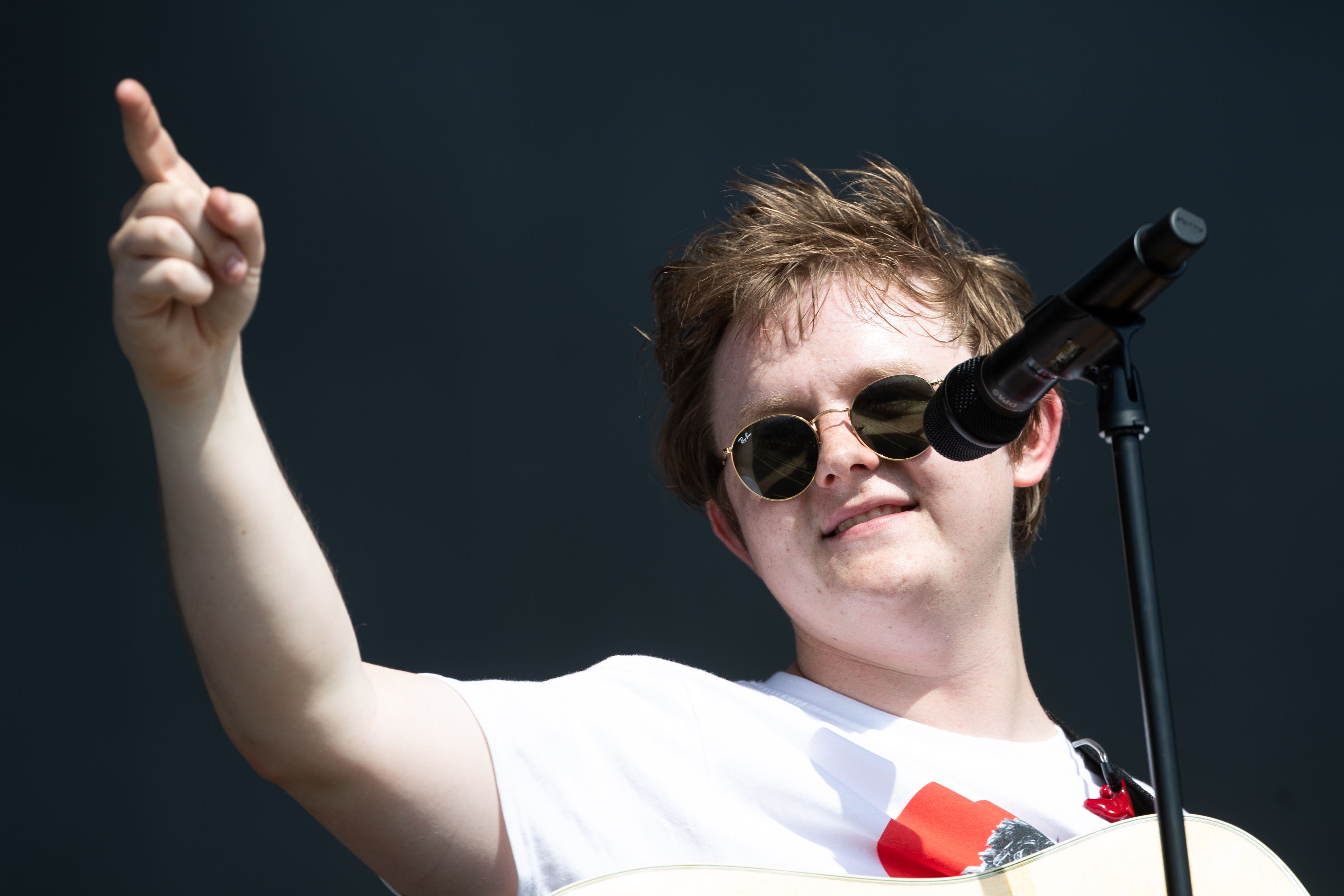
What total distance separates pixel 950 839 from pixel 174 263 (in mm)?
1122

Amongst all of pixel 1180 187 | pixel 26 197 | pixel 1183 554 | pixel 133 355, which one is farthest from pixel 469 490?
pixel 1180 187

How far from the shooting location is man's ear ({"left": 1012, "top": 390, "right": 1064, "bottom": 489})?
5.83 ft

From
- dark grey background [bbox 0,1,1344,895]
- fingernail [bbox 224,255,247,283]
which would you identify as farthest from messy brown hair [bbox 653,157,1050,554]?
fingernail [bbox 224,255,247,283]

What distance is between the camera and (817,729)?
4.72 ft

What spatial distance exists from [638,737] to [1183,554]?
198cm

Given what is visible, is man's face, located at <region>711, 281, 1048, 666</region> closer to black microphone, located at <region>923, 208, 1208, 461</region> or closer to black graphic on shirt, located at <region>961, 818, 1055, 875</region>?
black graphic on shirt, located at <region>961, 818, 1055, 875</region>

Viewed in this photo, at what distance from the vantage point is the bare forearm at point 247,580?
2.99 feet

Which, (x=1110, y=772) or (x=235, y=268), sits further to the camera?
(x=1110, y=772)

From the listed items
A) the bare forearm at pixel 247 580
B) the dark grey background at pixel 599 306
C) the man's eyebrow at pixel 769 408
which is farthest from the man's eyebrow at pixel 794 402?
the dark grey background at pixel 599 306

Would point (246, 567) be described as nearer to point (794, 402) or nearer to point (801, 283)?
point (794, 402)

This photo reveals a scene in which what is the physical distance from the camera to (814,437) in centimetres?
155

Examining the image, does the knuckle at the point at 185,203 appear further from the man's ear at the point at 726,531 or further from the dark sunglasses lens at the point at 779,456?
the man's ear at the point at 726,531

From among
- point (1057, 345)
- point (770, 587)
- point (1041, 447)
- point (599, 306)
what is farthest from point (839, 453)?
point (599, 306)

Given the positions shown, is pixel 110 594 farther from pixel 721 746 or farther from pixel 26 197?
pixel 721 746
